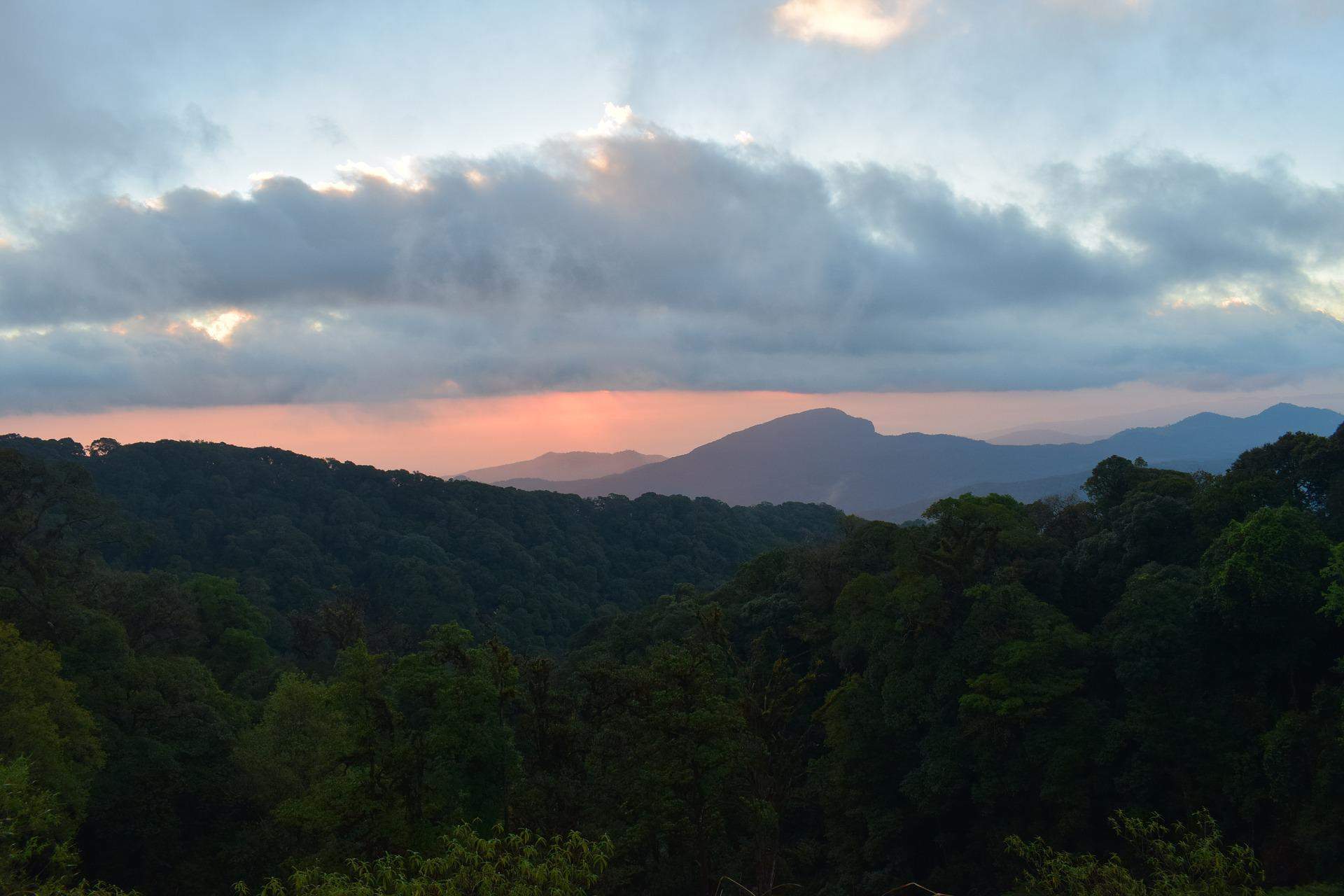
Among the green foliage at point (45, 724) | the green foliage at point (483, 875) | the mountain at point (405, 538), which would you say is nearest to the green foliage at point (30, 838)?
the green foliage at point (45, 724)

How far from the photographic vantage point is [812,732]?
4328 cm

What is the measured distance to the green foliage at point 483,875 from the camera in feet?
40.7

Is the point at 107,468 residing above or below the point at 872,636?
above

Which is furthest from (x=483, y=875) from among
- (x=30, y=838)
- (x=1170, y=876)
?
(x=30, y=838)

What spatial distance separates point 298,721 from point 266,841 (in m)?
6.64

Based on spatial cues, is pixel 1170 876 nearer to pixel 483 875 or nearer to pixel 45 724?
pixel 483 875

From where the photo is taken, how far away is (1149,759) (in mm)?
27141

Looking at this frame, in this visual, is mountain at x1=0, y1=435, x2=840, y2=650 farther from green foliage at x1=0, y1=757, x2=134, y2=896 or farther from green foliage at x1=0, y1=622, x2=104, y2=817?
green foliage at x1=0, y1=757, x2=134, y2=896

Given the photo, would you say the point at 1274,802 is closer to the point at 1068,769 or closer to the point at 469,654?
the point at 1068,769

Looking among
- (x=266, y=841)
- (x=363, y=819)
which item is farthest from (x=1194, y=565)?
(x=266, y=841)

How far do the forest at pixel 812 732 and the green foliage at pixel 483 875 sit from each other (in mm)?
108

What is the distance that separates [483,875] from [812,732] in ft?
110

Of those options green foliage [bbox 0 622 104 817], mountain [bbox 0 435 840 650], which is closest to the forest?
green foliage [bbox 0 622 104 817]

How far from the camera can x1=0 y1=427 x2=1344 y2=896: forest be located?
895 inches
